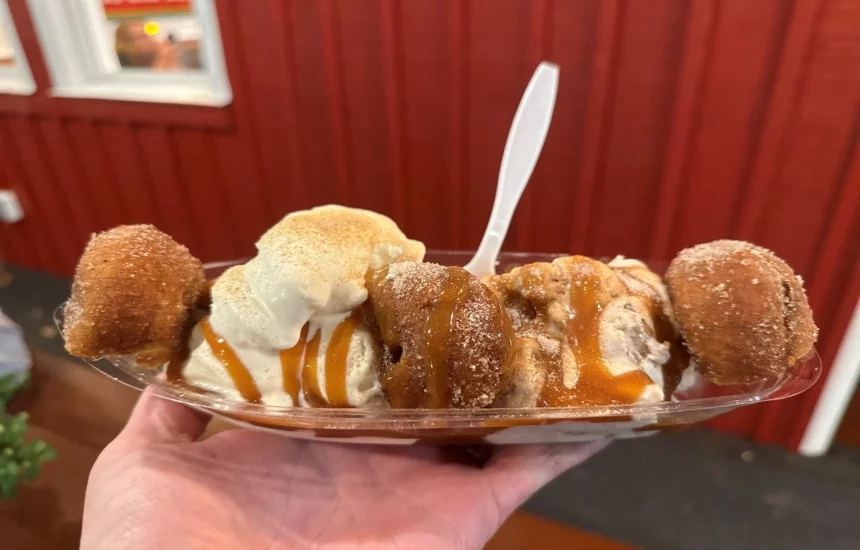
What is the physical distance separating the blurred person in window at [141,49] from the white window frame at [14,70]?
31cm

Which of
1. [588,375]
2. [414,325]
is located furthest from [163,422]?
[588,375]

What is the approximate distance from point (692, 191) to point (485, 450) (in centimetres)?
88

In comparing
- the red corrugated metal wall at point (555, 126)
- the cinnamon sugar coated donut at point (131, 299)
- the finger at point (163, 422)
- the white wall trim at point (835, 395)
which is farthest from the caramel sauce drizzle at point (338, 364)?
the white wall trim at point (835, 395)

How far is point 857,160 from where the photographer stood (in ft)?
4.13

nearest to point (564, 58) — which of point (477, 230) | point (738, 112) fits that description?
point (738, 112)

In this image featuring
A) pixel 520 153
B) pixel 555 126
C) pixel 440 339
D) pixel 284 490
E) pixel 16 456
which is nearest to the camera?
pixel 440 339

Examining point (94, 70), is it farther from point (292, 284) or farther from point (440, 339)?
point (440, 339)

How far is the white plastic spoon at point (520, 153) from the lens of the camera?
3.30 feet

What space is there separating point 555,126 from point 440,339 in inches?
39.0

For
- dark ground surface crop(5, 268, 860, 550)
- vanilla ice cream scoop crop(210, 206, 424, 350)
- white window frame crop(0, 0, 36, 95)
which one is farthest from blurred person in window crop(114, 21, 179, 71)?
dark ground surface crop(5, 268, 860, 550)

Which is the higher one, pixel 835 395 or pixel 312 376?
pixel 312 376

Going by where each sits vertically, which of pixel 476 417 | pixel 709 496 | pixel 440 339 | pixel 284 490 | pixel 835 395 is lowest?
pixel 709 496

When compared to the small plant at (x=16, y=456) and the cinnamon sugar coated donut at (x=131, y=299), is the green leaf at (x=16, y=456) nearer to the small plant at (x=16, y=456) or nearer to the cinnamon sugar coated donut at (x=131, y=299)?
the small plant at (x=16, y=456)

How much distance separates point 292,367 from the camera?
0.74 metres
